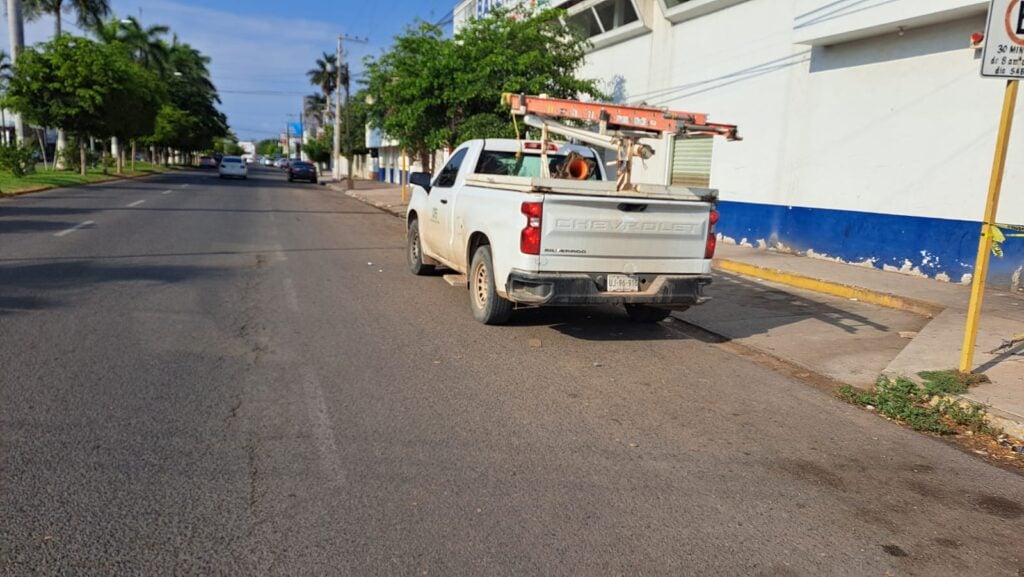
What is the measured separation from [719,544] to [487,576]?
112cm

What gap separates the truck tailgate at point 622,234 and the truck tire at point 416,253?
4049 millimetres

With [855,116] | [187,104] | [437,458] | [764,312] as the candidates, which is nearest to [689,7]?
[855,116]

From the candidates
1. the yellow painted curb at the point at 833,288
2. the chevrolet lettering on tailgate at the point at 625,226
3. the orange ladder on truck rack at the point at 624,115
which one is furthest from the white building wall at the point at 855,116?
the chevrolet lettering on tailgate at the point at 625,226

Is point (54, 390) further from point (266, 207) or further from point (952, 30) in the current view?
point (266, 207)

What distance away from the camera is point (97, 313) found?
7125mm

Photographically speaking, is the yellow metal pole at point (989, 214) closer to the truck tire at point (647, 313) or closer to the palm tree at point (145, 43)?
the truck tire at point (647, 313)

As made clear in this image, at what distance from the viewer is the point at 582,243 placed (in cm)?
655

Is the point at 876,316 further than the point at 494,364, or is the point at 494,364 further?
the point at 876,316

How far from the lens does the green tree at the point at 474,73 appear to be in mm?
16219

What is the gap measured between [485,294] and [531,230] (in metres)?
1.25

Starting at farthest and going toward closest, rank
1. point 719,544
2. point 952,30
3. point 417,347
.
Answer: point 952,30, point 417,347, point 719,544

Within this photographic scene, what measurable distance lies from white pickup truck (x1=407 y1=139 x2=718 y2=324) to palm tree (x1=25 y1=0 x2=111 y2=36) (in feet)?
138

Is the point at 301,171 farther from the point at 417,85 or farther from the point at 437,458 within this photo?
the point at 437,458

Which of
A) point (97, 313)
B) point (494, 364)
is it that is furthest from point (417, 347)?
point (97, 313)
